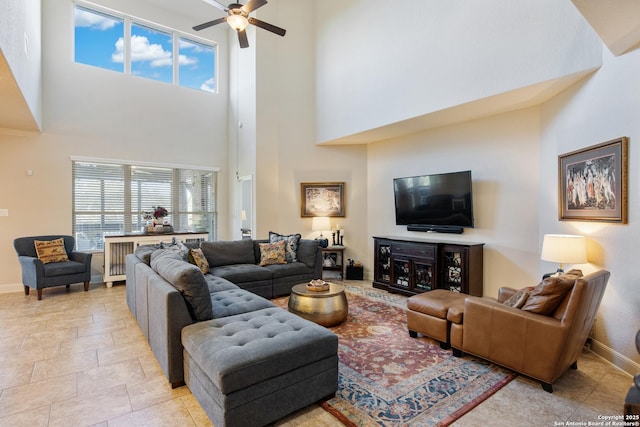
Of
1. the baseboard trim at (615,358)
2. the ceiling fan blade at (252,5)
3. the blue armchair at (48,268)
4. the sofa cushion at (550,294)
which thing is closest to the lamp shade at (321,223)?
the ceiling fan blade at (252,5)

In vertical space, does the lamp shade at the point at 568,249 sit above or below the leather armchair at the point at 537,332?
above

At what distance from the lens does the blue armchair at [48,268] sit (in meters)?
4.67

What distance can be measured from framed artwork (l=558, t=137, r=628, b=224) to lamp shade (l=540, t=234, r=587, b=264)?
11.7 inches

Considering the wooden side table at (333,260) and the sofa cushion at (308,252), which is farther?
the wooden side table at (333,260)

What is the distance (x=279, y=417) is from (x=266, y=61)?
6.21 metres

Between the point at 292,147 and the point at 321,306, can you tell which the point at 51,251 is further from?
the point at 321,306

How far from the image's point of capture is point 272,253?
5105 mm

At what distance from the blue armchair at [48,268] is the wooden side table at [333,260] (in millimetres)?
4083

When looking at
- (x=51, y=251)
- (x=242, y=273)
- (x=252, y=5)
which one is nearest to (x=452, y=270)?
(x=242, y=273)

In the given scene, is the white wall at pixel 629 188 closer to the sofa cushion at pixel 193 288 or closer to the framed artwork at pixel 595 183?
the framed artwork at pixel 595 183

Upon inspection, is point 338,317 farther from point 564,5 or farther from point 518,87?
point 564,5

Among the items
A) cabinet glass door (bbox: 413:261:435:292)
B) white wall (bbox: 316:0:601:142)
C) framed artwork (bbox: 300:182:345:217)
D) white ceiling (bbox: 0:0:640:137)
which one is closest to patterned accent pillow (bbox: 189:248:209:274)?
framed artwork (bbox: 300:182:345:217)

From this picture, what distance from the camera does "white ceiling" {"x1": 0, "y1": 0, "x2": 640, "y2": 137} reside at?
2.16 metres

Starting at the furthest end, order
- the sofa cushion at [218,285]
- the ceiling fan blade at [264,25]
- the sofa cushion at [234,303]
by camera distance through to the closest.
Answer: the ceiling fan blade at [264,25] < the sofa cushion at [218,285] < the sofa cushion at [234,303]
